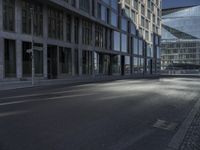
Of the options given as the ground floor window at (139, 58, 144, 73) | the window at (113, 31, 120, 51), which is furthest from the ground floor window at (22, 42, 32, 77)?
the ground floor window at (139, 58, 144, 73)

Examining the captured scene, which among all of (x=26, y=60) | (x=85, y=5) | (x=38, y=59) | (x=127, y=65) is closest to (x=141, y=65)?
(x=127, y=65)

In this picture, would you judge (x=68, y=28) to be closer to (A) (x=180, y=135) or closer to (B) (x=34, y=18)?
(B) (x=34, y=18)

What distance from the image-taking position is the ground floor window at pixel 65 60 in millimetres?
39000

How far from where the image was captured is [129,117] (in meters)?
9.56

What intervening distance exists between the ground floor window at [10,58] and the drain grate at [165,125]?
76.9 feet

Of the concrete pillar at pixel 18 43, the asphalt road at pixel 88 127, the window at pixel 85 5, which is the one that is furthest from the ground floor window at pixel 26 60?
the asphalt road at pixel 88 127

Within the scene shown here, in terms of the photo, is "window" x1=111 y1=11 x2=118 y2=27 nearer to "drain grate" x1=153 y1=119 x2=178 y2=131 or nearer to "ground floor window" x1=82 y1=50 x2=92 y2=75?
"ground floor window" x1=82 y1=50 x2=92 y2=75

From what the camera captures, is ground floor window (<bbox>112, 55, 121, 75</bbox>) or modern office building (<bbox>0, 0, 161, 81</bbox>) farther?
ground floor window (<bbox>112, 55, 121, 75</bbox>)

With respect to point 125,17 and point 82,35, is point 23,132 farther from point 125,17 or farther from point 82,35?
point 125,17

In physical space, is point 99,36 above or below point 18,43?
above

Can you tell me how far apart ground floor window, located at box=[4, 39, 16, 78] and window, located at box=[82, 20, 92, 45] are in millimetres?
16328

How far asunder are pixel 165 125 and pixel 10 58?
2451 cm

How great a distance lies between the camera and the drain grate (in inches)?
321

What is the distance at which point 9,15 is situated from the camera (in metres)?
29.9
